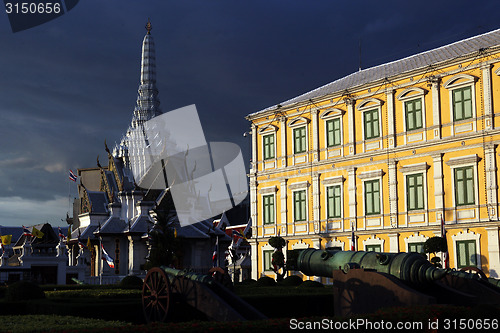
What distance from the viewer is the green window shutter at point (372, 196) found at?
3397 centimetres

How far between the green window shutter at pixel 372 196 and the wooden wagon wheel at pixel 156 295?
19.5 m

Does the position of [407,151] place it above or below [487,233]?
above

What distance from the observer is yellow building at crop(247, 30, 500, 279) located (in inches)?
1171

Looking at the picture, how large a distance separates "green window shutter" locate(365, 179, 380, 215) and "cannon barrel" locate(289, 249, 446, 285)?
16.2 meters

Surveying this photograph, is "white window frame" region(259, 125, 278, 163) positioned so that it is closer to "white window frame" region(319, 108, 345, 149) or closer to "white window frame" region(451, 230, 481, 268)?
"white window frame" region(319, 108, 345, 149)

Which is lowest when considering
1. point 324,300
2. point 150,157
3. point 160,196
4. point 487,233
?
point 324,300

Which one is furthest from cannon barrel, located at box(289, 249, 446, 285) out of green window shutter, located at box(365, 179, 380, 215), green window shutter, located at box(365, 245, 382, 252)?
green window shutter, located at box(365, 179, 380, 215)

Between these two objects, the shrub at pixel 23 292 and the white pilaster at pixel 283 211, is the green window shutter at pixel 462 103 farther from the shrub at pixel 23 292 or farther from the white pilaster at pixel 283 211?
the shrub at pixel 23 292

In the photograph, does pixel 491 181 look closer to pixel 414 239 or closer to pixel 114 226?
pixel 414 239

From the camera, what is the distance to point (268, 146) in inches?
1583

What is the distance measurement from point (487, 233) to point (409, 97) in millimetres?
8046

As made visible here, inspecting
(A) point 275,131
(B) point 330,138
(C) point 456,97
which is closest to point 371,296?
(C) point 456,97

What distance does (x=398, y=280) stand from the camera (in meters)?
14.6

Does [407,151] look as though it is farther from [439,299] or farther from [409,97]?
[439,299]
